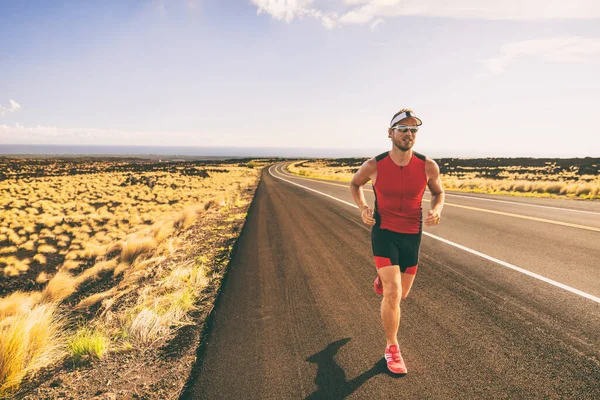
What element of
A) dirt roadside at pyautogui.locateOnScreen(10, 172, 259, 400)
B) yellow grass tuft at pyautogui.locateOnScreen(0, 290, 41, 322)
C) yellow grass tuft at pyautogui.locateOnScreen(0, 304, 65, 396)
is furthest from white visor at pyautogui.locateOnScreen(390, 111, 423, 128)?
yellow grass tuft at pyautogui.locateOnScreen(0, 290, 41, 322)

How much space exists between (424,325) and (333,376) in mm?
1293

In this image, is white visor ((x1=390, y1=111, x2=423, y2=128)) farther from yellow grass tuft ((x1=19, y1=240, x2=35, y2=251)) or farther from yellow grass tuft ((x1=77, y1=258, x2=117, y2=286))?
yellow grass tuft ((x1=19, y1=240, x2=35, y2=251))

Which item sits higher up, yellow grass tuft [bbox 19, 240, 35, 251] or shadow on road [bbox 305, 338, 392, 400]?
shadow on road [bbox 305, 338, 392, 400]

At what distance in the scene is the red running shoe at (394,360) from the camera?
2.55 metres

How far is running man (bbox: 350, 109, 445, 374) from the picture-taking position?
8.81 ft

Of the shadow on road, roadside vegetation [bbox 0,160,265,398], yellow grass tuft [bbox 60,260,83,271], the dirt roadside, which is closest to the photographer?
the shadow on road

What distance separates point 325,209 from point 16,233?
47.6 ft

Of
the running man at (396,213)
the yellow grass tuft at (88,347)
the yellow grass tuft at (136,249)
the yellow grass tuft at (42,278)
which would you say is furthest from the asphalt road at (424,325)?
the yellow grass tuft at (42,278)

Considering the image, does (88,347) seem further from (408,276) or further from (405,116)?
(405,116)

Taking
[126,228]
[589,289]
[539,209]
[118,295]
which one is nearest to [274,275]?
[118,295]

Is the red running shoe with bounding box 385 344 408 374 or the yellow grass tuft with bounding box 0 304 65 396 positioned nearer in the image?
the red running shoe with bounding box 385 344 408 374

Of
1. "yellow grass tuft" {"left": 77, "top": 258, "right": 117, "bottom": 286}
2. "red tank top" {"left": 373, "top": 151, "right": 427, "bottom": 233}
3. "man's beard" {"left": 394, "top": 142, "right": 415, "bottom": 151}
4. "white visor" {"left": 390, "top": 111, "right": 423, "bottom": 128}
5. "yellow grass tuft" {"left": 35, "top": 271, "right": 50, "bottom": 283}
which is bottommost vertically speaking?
"yellow grass tuft" {"left": 35, "top": 271, "right": 50, "bottom": 283}

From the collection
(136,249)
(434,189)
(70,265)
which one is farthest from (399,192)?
(70,265)

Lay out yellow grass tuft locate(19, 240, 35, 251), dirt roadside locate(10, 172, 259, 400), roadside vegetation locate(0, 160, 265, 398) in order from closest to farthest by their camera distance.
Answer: dirt roadside locate(10, 172, 259, 400)
roadside vegetation locate(0, 160, 265, 398)
yellow grass tuft locate(19, 240, 35, 251)
